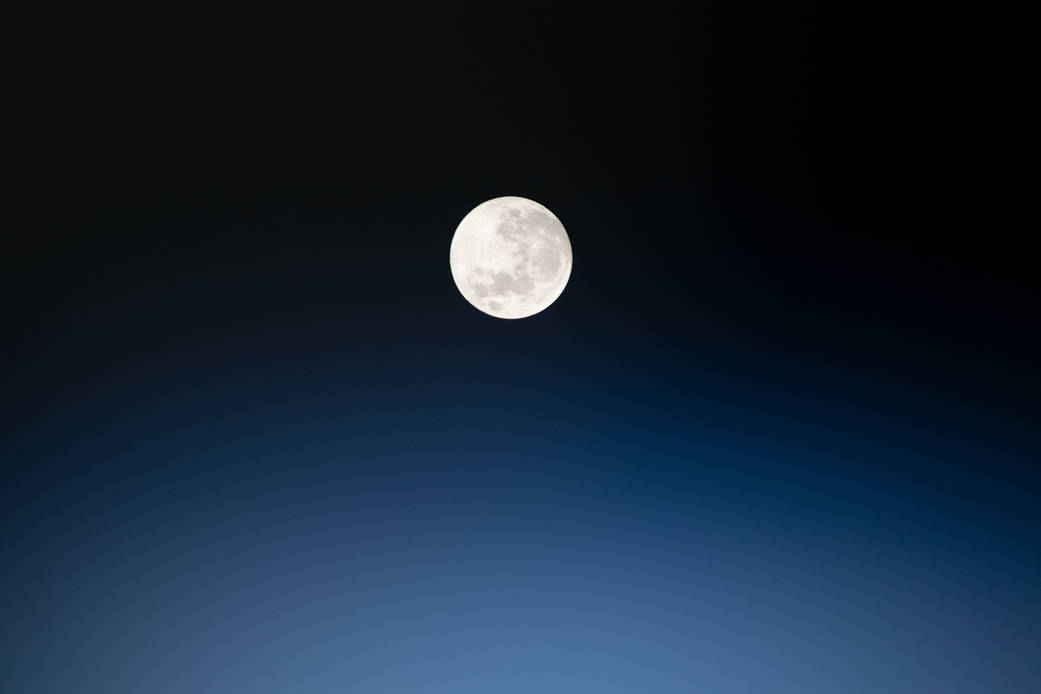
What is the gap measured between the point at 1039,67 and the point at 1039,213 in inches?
37.6

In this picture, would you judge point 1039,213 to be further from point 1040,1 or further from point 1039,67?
point 1040,1

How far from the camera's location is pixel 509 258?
3.18 m

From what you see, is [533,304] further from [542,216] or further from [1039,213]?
[1039,213]

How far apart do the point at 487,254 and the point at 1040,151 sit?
3.77 meters

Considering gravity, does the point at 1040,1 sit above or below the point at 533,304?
above

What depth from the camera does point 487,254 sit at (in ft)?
10.5

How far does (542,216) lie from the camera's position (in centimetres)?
340

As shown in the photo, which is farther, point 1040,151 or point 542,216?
point 1040,151

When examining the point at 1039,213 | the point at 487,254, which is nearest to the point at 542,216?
the point at 487,254

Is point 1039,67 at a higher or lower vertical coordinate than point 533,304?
higher

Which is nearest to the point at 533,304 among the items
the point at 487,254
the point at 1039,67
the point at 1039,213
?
the point at 487,254

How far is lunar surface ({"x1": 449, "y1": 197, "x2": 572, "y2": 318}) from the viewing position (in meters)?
3.20

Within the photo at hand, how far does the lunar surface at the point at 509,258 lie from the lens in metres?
3.20

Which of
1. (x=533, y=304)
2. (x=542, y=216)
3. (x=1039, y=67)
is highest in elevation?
(x=1039, y=67)
